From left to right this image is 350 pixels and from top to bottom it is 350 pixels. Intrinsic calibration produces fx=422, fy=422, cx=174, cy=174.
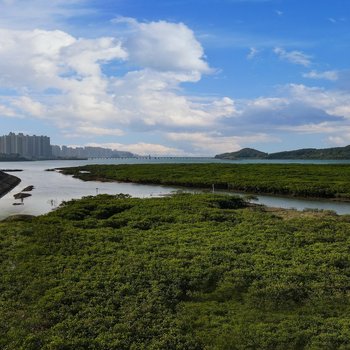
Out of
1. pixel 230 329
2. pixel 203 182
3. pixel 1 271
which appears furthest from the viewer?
pixel 203 182

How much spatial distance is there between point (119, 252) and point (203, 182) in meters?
51.2

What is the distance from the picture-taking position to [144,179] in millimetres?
82938

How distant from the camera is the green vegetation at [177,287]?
11.8 meters

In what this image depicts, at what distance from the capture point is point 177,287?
1537 cm

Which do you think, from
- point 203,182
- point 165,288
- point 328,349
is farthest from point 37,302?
point 203,182

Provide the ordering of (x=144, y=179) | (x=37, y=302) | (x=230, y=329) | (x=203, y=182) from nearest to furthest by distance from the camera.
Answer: (x=230, y=329)
(x=37, y=302)
(x=203, y=182)
(x=144, y=179)

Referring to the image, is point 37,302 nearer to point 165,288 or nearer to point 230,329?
point 165,288

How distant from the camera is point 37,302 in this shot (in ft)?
46.8

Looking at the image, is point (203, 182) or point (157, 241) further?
point (203, 182)

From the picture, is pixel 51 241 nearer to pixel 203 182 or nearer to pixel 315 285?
pixel 315 285

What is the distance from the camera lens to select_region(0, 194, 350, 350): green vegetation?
11.8 metres

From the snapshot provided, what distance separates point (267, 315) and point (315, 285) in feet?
9.81

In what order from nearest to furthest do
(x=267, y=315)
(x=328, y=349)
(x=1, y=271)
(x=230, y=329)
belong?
1. (x=328, y=349)
2. (x=230, y=329)
3. (x=267, y=315)
4. (x=1, y=271)

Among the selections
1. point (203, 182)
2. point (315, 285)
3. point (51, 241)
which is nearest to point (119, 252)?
point (51, 241)
